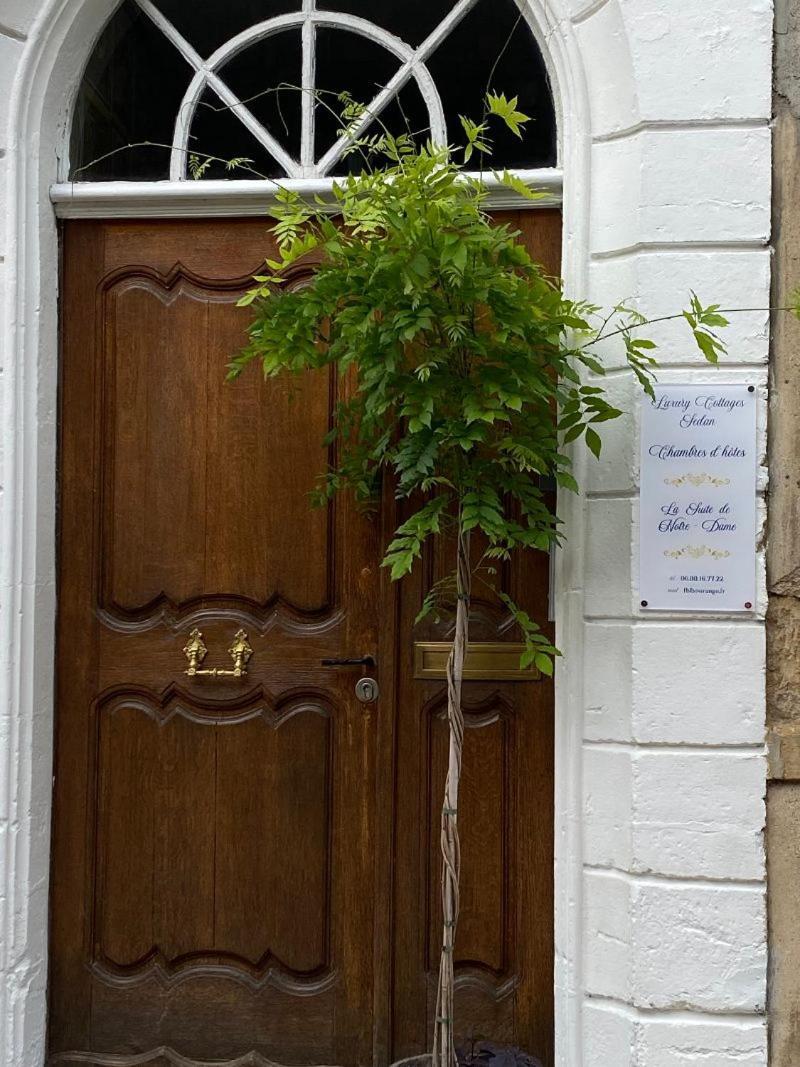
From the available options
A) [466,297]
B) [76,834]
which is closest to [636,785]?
[466,297]

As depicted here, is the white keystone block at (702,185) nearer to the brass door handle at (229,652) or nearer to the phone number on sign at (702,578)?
the phone number on sign at (702,578)

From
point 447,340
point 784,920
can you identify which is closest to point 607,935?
point 784,920

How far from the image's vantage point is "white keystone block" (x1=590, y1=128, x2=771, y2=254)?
8.16 ft

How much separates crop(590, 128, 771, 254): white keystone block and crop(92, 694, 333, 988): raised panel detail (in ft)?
5.50

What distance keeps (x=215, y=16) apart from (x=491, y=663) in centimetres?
213

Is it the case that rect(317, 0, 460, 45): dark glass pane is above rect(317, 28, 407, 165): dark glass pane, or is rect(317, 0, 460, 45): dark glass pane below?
above

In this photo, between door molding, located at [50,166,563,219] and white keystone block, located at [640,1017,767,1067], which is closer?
white keystone block, located at [640,1017,767,1067]

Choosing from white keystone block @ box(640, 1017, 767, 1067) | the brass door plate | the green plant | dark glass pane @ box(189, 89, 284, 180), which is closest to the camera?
the green plant

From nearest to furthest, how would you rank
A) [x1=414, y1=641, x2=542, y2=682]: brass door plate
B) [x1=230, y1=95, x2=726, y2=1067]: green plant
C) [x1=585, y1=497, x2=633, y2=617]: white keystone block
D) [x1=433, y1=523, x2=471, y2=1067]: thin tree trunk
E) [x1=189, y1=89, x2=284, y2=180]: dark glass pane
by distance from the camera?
[x1=230, y1=95, x2=726, y2=1067]: green plant → [x1=433, y1=523, x2=471, y2=1067]: thin tree trunk → [x1=585, y1=497, x2=633, y2=617]: white keystone block → [x1=414, y1=641, x2=542, y2=682]: brass door plate → [x1=189, y1=89, x2=284, y2=180]: dark glass pane

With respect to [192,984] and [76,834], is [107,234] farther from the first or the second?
[192,984]

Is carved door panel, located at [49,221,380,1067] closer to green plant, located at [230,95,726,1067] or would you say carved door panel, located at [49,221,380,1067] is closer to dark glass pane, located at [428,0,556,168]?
green plant, located at [230,95,726,1067]

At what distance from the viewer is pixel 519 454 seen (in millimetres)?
2121

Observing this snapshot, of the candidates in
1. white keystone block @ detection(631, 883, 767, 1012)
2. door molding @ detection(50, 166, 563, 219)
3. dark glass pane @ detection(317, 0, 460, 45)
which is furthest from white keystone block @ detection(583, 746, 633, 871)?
dark glass pane @ detection(317, 0, 460, 45)

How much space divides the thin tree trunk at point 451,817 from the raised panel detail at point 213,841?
0.63m
